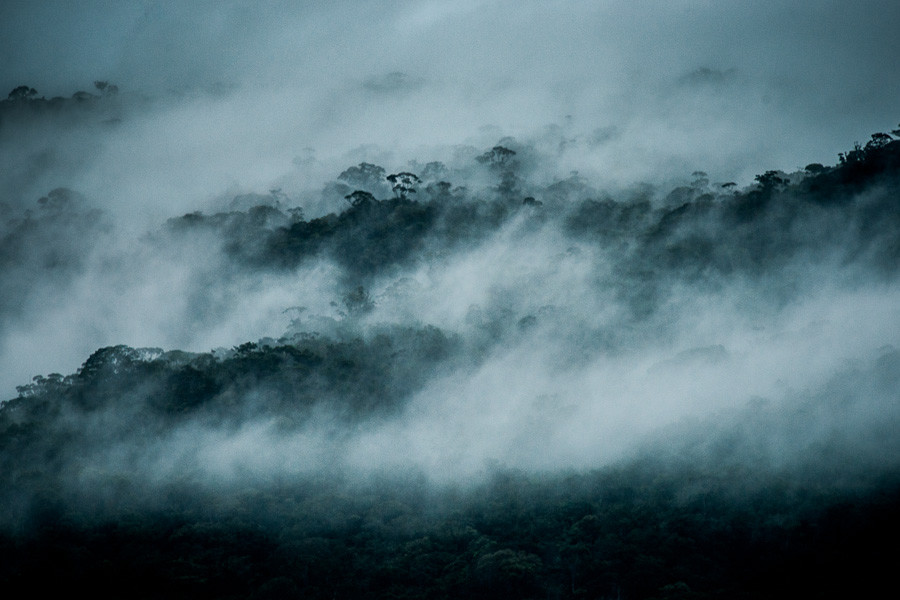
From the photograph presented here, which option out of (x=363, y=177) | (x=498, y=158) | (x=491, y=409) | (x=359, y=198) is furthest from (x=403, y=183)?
(x=491, y=409)

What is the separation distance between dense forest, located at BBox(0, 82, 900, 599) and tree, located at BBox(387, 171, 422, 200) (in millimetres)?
2173

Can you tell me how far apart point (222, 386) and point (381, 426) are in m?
9.18

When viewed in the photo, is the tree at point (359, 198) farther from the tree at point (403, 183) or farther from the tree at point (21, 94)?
the tree at point (21, 94)

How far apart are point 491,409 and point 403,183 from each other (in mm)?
28949

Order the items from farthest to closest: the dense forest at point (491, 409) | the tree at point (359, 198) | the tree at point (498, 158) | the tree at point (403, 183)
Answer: the tree at point (498, 158) < the tree at point (403, 183) < the tree at point (359, 198) < the dense forest at point (491, 409)

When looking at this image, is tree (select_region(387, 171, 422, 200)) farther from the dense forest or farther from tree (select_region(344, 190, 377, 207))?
tree (select_region(344, 190, 377, 207))

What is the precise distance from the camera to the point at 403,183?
67.1 m

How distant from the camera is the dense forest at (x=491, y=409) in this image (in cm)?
3047

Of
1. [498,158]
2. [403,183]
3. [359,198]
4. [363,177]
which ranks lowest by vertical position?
[359,198]

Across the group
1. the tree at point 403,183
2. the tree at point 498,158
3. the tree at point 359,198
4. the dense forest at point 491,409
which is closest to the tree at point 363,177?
the tree at point 403,183

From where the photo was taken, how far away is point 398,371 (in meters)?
45.8

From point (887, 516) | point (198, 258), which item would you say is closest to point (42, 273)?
point (198, 258)

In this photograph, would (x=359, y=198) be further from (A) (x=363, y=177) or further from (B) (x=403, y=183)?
(A) (x=363, y=177)

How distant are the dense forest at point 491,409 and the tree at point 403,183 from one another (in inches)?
85.5
